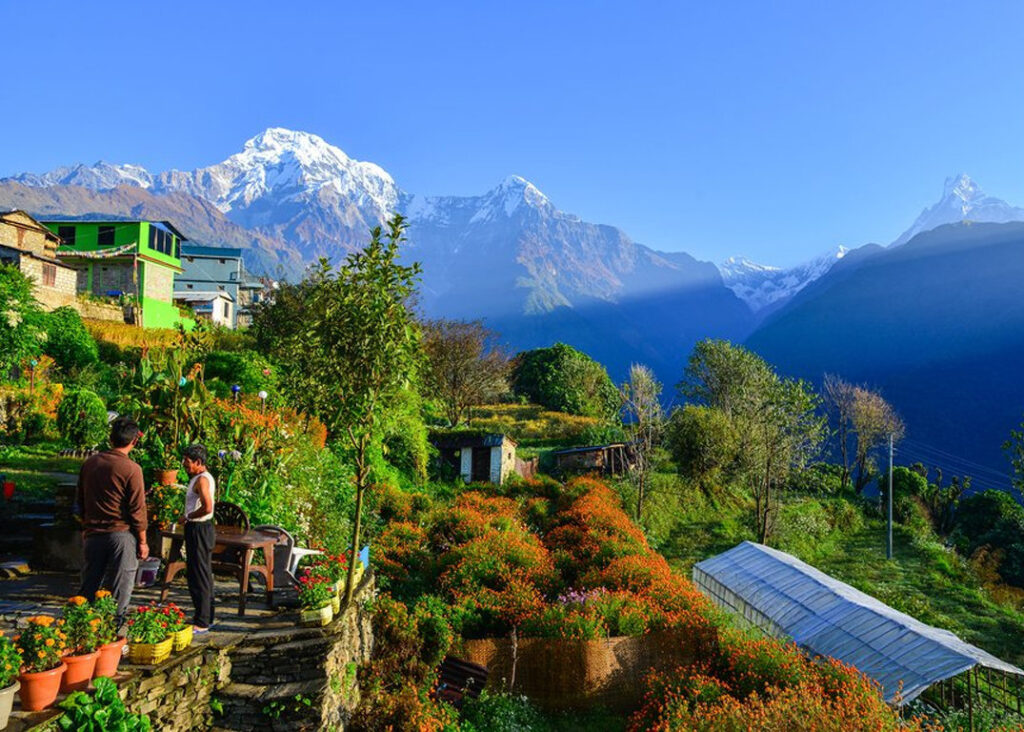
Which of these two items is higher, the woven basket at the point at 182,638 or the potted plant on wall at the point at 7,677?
the potted plant on wall at the point at 7,677

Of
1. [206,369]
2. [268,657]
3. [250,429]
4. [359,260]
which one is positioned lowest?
[268,657]

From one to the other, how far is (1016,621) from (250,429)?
26.8 m

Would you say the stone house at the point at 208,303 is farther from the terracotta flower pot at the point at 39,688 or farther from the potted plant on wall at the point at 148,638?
the terracotta flower pot at the point at 39,688

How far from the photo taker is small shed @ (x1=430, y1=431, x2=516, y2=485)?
27.5 meters

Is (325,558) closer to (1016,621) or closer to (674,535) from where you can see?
(674,535)

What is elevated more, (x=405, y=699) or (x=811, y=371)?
(x=811, y=371)

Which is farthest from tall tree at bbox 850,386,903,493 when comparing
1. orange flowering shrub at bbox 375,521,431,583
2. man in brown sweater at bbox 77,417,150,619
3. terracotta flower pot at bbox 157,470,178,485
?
man in brown sweater at bbox 77,417,150,619

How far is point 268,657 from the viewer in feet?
21.9

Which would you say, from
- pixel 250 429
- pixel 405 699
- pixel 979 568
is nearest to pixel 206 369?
pixel 250 429

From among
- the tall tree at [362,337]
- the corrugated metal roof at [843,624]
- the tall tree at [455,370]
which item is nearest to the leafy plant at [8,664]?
the tall tree at [362,337]

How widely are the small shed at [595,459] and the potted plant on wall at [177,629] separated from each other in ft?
91.2

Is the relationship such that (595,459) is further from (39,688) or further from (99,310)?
(39,688)

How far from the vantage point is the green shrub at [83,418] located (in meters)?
16.6

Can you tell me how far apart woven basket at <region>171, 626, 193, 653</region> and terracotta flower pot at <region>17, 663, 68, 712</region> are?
115cm
